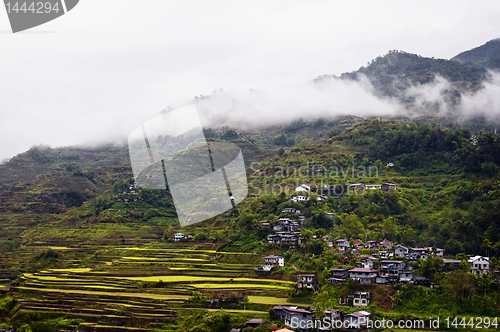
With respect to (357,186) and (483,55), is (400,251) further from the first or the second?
(483,55)

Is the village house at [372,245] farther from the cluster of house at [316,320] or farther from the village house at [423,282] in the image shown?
the cluster of house at [316,320]

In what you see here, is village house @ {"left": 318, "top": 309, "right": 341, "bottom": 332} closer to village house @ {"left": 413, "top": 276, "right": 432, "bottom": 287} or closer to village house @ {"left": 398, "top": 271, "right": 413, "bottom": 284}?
village house @ {"left": 398, "top": 271, "right": 413, "bottom": 284}

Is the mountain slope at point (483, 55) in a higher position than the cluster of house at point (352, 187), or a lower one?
higher

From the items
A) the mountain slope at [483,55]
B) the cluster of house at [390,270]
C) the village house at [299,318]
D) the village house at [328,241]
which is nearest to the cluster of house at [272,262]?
the cluster of house at [390,270]

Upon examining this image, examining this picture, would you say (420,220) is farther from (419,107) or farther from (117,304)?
(419,107)

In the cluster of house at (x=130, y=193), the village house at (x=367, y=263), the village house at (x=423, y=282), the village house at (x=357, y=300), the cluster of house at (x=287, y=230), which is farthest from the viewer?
the cluster of house at (x=130, y=193)

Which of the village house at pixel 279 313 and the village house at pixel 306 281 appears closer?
the village house at pixel 279 313
